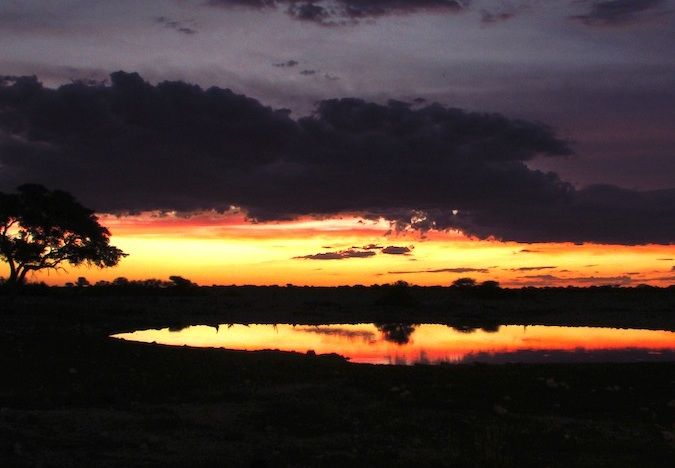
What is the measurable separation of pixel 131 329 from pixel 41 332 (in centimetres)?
1518

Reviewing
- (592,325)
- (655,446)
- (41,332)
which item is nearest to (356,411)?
(655,446)

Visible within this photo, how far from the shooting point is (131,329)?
43688 millimetres

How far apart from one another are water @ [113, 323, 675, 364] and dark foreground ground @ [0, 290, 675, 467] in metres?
7.71

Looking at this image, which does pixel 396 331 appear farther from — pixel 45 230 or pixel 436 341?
pixel 45 230

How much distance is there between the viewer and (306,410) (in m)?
15.9

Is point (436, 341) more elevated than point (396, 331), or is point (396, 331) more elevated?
point (396, 331)

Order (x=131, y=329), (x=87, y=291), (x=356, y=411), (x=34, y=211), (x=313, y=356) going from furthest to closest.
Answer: (x=87, y=291) → (x=34, y=211) → (x=131, y=329) → (x=313, y=356) → (x=356, y=411)

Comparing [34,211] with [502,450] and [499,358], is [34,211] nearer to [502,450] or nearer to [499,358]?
[499,358]

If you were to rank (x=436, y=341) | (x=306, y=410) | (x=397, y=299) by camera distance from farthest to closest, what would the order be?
(x=397, y=299) → (x=436, y=341) → (x=306, y=410)

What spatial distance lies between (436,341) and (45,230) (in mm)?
24455

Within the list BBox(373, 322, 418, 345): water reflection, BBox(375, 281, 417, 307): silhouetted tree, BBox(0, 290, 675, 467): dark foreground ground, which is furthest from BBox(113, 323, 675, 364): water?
BBox(375, 281, 417, 307): silhouetted tree

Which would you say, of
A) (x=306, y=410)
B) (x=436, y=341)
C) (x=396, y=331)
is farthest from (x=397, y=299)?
(x=306, y=410)

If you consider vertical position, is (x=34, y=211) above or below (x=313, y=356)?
above

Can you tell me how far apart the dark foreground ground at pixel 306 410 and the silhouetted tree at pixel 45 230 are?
2007cm
